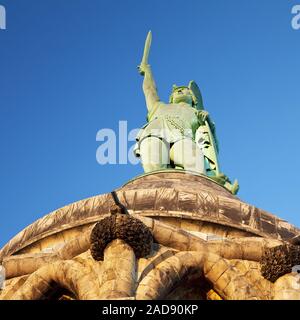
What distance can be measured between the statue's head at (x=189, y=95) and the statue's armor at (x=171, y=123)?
603mm

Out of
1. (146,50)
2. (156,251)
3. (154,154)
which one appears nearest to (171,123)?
(154,154)

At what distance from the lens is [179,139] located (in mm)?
18438

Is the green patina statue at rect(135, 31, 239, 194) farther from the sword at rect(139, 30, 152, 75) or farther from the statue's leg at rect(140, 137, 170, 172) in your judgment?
the sword at rect(139, 30, 152, 75)

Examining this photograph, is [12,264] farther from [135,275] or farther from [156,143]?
[156,143]

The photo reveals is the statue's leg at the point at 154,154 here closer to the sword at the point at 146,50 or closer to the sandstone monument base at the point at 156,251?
the sandstone monument base at the point at 156,251

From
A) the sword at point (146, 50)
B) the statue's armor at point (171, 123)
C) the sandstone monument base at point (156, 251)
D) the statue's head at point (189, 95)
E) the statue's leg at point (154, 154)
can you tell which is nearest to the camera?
the sandstone monument base at point (156, 251)

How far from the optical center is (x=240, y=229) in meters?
13.5

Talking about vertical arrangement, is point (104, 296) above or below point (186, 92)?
below

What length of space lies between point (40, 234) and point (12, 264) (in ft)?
2.75

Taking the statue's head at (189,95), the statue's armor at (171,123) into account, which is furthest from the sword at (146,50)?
the statue's armor at (171,123)

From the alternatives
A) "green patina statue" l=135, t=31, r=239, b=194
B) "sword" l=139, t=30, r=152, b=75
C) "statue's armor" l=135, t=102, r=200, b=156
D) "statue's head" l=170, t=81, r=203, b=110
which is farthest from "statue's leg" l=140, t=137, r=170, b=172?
"sword" l=139, t=30, r=152, b=75

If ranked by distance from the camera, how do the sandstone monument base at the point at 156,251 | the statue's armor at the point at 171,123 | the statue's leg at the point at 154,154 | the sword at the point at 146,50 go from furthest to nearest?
the sword at the point at 146,50, the statue's armor at the point at 171,123, the statue's leg at the point at 154,154, the sandstone monument base at the point at 156,251

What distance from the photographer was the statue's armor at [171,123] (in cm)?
1855
